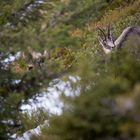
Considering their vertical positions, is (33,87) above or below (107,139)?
below

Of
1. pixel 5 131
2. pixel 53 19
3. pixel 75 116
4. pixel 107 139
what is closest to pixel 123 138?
pixel 107 139

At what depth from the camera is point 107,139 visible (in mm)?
3570

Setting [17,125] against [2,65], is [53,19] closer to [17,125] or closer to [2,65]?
[2,65]

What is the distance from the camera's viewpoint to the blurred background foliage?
367cm

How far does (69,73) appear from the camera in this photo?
567cm

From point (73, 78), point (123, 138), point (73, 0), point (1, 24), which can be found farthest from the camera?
point (1, 24)

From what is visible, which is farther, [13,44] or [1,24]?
[1,24]

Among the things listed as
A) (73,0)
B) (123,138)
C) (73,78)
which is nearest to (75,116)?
(123,138)

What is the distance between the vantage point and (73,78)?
5.47 meters

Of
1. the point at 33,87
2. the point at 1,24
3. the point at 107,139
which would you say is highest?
the point at 1,24

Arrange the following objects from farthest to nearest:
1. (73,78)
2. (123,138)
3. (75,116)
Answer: (73,78) < (75,116) < (123,138)

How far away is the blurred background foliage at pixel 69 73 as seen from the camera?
3.67m

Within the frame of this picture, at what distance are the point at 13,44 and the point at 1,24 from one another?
902mm

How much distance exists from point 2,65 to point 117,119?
10.9 feet
